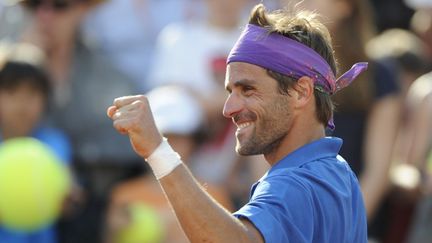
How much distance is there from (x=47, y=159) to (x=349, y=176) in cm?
299

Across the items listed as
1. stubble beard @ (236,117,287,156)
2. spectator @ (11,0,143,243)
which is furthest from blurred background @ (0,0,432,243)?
stubble beard @ (236,117,287,156)

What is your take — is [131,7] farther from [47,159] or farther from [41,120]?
[47,159]

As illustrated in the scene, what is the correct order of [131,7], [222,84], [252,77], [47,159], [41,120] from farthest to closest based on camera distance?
[131,7]
[222,84]
[41,120]
[47,159]
[252,77]

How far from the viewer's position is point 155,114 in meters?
7.54

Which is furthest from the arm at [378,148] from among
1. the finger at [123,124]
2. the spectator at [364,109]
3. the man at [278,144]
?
the finger at [123,124]

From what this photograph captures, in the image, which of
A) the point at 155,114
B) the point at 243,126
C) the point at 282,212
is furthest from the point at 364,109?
the point at 282,212

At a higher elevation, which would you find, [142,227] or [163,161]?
[163,161]

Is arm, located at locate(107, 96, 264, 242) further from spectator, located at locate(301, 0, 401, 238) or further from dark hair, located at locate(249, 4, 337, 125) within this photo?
spectator, located at locate(301, 0, 401, 238)

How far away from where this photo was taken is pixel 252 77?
406 cm

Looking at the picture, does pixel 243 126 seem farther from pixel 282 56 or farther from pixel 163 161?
pixel 163 161

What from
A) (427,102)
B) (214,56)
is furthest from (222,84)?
(427,102)

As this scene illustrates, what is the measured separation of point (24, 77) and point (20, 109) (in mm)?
226

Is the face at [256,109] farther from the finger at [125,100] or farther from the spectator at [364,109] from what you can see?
the spectator at [364,109]

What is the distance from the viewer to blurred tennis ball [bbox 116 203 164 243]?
7.19 m
